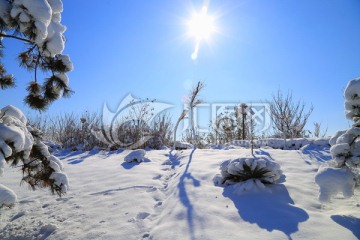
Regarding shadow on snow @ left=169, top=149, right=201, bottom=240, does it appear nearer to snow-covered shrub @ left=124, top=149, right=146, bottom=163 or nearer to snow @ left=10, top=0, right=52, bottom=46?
snow-covered shrub @ left=124, top=149, right=146, bottom=163

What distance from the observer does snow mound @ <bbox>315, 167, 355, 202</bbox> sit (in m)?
2.18

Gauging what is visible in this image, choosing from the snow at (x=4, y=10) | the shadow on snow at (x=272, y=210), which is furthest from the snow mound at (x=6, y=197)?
the shadow on snow at (x=272, y=210)

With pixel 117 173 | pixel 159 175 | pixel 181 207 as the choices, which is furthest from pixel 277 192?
pixel 117 173

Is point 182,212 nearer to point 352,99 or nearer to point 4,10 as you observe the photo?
point 352,99

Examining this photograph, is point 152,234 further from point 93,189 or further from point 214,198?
point 93,189

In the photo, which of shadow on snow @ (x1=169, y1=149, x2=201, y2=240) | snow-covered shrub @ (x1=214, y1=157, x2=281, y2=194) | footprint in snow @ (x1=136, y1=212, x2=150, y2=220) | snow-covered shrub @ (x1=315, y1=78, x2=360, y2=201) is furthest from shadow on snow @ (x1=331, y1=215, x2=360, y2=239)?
footprint in snow @ (x1=136, y1=212, x2=150, y2=220)

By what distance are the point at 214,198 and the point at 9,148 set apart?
2.16 meters

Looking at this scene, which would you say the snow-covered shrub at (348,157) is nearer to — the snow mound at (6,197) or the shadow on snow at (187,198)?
the shadow on snow at (187,198)

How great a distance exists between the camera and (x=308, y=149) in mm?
5887

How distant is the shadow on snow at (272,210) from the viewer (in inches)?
86.7

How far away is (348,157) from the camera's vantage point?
7.52ft

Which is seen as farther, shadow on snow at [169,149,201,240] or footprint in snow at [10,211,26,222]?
footprint in snow at [10,211,26,222]

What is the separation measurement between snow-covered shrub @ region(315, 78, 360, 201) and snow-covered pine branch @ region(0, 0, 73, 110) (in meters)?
2.78

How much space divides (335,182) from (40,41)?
2930 millimetres
